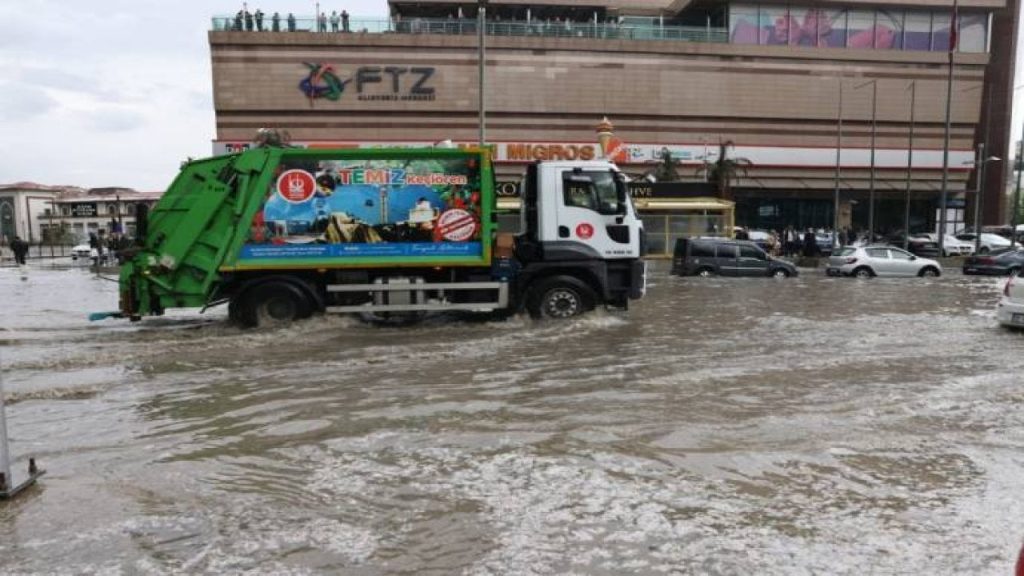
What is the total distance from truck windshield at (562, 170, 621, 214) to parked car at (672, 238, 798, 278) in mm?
13809

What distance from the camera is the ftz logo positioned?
50.9 m

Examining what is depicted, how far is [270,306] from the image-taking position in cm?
1198

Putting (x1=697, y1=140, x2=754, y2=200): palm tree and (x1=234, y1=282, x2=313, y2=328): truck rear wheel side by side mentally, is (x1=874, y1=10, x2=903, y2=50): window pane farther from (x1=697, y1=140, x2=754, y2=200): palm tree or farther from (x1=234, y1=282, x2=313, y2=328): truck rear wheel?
(x1=234, y1=282, x2=313, y2=328): truck rear wheel

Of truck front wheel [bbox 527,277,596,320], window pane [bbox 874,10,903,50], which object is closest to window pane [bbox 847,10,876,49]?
window pane [bbox 874,10,903,50]

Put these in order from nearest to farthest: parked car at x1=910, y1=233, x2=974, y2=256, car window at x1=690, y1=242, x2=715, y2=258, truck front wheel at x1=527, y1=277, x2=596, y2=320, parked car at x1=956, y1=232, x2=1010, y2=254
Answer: truck front wheel at x1=527, y1=277, x2=596, y2=320 → car window at x1=690, y1=242, x2=715, y2=258 → parked car at x1=956, y1=232, x2=1010, y2=254 → parked car at x1=910, y1=233, x2=974, y2=256

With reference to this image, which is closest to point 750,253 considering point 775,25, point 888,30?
point 775,25

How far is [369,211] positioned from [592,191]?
3.63 meters

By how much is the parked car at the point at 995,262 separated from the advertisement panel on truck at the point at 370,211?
23.9m

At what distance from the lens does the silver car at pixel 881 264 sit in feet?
86.3

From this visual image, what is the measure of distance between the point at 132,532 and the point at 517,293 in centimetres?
884

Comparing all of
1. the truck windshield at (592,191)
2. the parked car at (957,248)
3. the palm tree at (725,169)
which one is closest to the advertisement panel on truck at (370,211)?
the truck windshield at (592,191)

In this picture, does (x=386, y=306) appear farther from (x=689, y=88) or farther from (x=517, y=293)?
(x=689, y=88)

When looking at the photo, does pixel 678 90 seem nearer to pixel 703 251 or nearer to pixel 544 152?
pixel 544 152

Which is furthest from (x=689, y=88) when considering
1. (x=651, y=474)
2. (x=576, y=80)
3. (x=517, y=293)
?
(x=651, y=474)
